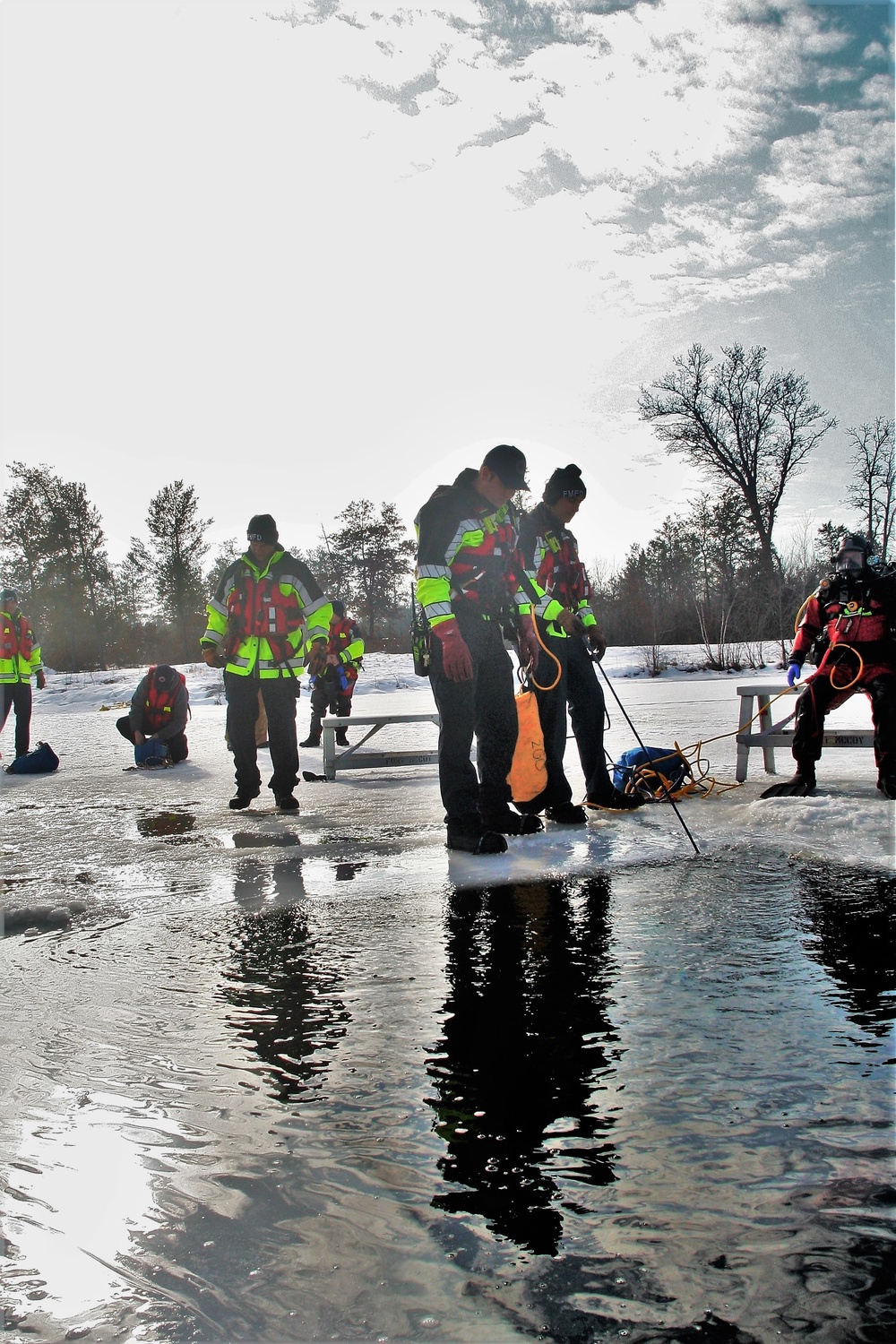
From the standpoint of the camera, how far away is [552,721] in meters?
5.18

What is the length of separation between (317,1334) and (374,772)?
7342 millimetres

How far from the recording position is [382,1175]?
1.42 m

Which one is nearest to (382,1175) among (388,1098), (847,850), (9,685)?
(388,1098)

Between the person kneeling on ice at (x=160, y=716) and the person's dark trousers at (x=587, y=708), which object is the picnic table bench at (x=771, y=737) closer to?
the person's dark trousers at (x=587, y=708)

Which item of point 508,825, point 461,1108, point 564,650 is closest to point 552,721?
point 564,650

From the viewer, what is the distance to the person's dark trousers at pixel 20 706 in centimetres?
1050

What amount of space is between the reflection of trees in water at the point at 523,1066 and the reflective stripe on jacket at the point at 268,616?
11.7 feet

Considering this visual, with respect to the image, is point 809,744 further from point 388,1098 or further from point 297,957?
point 388,1098

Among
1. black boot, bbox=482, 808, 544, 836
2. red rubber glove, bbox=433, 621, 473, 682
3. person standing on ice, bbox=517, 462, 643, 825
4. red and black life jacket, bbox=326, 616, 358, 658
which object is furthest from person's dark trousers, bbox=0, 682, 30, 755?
red rubber glove, bbox=433, 621, 473, 682

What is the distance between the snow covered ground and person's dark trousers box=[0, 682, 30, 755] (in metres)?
0.89

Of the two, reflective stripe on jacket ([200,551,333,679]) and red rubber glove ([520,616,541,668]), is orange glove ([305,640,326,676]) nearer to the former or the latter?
reflective stripe on jacket ([200,551,333,679])

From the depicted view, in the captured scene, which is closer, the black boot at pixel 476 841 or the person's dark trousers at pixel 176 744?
the black boot at pixel 476 841

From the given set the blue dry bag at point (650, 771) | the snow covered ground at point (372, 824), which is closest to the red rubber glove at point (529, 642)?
the snow covered ground at point (372, 824)

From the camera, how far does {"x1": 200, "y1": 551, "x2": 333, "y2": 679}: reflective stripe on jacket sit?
6.20m
